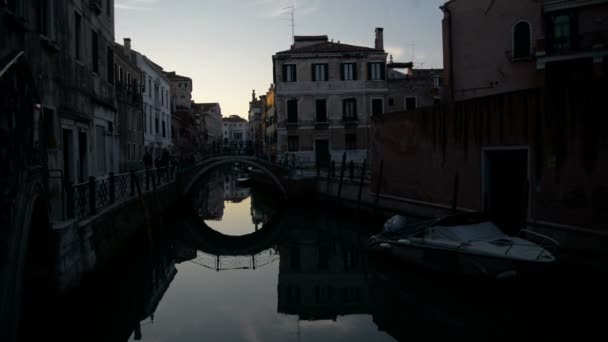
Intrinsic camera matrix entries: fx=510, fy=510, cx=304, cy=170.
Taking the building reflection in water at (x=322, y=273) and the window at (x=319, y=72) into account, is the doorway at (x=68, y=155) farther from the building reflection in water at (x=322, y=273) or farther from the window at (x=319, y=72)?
the window at (x=319, y=72)

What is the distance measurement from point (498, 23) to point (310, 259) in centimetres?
1212

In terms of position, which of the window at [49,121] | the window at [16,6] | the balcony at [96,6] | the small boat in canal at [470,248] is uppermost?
the balcony at [96,6]

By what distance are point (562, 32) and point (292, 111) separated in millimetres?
18798

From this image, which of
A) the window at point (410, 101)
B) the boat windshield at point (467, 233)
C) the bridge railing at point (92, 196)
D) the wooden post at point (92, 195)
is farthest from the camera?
the window at point (410, 101)

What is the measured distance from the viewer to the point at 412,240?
11.9 metres

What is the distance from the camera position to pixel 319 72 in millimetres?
34250

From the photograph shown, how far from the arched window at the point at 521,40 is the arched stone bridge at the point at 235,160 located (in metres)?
12.5

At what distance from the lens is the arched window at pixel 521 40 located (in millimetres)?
19312

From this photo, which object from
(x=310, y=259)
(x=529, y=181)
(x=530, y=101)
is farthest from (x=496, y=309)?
(x=310, y=259)

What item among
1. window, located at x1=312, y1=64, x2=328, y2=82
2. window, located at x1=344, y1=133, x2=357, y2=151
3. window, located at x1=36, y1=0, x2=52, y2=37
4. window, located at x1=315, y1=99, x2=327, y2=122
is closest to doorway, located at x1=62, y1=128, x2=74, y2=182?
window, located at x1=36, y1=0, x2=52, y2=37

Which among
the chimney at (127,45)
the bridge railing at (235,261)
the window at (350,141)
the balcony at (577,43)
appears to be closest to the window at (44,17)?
the bridge railing at (235,261)

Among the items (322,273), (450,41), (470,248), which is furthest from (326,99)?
(470,248)

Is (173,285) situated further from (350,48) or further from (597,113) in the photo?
(350,48)

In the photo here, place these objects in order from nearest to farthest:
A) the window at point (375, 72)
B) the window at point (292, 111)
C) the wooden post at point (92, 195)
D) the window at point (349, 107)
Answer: the wooden post at point (92, 195) → the window at point (292, 111) → the window at point (349, 107) → the window at point (375, 72)
